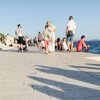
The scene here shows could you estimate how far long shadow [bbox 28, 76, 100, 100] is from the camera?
22.6 feet

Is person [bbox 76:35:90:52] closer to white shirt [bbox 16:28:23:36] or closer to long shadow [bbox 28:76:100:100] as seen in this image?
white shirt [bbox 16:28:23:36]

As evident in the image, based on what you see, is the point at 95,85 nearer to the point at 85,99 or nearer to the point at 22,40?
the point at 85,99

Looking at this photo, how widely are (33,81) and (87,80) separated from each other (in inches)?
50.1

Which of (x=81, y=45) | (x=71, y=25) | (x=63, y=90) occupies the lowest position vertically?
(x=63, y=90)

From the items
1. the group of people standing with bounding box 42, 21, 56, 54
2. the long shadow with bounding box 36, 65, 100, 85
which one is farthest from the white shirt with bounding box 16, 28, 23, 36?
the long shadow with bounding box 36, 65, 100, 85

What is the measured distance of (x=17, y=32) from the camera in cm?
2214

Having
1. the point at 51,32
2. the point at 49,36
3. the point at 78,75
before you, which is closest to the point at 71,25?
the point at 51,32

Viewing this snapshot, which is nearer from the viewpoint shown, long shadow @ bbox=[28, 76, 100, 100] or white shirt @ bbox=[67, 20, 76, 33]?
long shadow @ bbox=[28, 76, 100, 100]

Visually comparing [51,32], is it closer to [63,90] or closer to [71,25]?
[71,25]

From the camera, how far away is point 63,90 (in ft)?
24.4

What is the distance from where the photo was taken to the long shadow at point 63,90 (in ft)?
22.6

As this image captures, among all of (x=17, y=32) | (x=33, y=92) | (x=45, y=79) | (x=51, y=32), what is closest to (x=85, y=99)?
(x=33, y=92)

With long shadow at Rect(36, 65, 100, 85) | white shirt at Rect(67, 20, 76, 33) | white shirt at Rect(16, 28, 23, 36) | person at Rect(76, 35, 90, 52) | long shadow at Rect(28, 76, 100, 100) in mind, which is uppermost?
white shirt at Rect(67, 20, 76, 33)

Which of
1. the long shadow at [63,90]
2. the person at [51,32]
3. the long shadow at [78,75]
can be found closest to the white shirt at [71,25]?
the person at [51,32]
